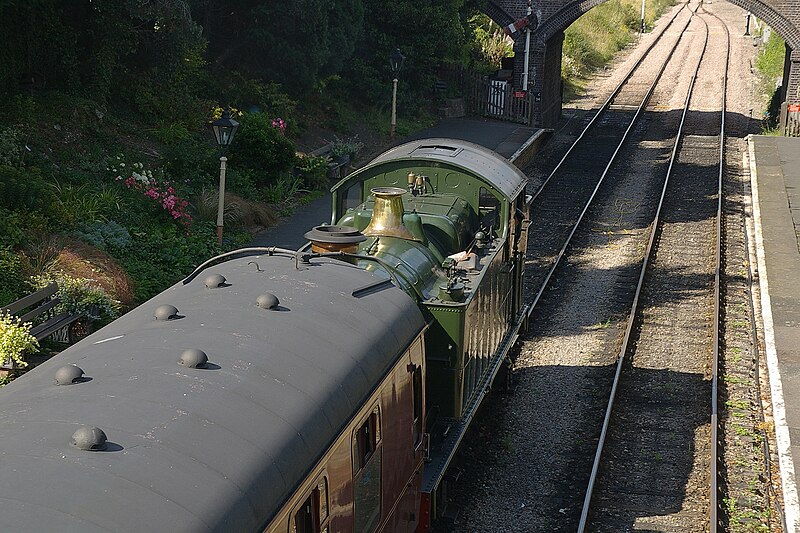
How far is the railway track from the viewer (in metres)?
10.6

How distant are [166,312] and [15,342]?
491cm

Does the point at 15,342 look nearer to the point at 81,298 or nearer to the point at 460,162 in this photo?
the point at 81,298

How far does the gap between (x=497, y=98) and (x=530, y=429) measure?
24554mm

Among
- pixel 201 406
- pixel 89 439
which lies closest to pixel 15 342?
pixel 201 406

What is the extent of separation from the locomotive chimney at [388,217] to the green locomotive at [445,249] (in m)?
0.01

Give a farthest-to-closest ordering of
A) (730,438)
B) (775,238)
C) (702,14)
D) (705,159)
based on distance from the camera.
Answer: (702,14)
(705,159)
(775,238)
(730,438)

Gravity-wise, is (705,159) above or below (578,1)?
below

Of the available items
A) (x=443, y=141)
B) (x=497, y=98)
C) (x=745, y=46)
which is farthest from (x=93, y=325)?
(x=745, y=46)

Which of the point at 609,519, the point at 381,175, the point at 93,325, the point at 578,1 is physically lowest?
the point at 609,519

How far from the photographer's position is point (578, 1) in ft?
111

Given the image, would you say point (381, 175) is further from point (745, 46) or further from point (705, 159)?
point (745, 46)

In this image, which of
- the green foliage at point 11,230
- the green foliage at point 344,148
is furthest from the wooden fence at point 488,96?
the green foliage at point 11,230

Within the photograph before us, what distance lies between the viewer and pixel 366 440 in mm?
6891

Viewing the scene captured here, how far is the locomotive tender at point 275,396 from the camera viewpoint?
4.39 metres
